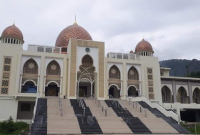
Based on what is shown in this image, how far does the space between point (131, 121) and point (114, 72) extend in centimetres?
934

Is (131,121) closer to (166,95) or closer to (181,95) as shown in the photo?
(166,95)

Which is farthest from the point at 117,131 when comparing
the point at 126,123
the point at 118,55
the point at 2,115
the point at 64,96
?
the point at 118,55

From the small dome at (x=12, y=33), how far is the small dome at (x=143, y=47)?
41.5ft

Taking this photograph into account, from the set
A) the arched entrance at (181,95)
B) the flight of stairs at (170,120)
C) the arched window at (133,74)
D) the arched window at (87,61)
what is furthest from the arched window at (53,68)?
the arched entrance at (181,95)

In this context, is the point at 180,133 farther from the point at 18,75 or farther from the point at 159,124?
the point at 18,75

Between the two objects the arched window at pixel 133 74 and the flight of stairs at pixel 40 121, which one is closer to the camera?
the flight of stairs at pixel 40 121

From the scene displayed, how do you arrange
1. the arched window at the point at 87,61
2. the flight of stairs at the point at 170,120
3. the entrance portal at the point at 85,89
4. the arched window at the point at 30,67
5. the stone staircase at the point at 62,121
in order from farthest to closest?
the entrance portal at the point at 85,89, the arched window at the point at 87,61, the arched window at the point at 30,67, the flight of stairs at the point at 170,120, the stone staircase at the point at 62,121

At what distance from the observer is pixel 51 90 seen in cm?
2277

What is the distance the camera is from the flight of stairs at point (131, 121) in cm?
1224

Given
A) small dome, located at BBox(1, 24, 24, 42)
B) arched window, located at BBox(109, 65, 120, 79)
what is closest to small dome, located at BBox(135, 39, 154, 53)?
arched window, located at BBox(109, 65, 120, 79)

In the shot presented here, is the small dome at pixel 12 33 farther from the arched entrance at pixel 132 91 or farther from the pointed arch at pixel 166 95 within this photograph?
the pointed arch at pixel 166 95

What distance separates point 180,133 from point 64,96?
35.4ft

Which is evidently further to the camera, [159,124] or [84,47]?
[84,47]

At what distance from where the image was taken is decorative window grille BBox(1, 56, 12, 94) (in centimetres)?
1850
